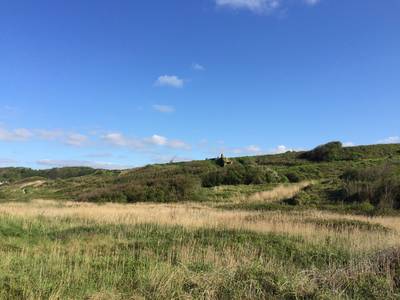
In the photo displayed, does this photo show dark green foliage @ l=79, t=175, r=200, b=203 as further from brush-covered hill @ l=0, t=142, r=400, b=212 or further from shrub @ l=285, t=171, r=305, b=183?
shrub @ l=285, t=171, r=305, b=183

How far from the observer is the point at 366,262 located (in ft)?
26.0

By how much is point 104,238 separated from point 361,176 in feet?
80.5

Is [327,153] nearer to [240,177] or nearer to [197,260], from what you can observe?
[240,177]

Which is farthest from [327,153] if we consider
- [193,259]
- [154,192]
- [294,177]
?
[193,259]

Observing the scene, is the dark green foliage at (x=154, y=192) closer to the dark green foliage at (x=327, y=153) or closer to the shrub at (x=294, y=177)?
the shrub at (x=294, y=177)

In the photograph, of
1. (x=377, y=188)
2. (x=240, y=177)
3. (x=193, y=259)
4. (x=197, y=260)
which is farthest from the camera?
(x=240, y=177)

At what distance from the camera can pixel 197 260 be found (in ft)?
30.3

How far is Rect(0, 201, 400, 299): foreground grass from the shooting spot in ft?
21.4

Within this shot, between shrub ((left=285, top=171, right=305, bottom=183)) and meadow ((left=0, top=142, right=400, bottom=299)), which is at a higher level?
shrub ((left=285, top=171, right=305, bottom=183))

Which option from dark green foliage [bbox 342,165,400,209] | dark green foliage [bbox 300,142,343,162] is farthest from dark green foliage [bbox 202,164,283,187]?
dark green foliage [bbox 300,142,343,162]

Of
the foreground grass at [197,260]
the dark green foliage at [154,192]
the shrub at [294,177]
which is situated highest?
the shrub at [294,177]

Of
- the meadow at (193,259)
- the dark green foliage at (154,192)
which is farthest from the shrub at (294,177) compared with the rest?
the meadow at (193,259)

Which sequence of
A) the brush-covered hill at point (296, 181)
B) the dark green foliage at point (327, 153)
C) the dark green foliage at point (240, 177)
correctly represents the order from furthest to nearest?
the dark green foliage at point (327, 153), the dark green foliage at point (240, 177), the brush-covered hill at point (296, 181)

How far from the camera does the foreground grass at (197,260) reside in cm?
653
